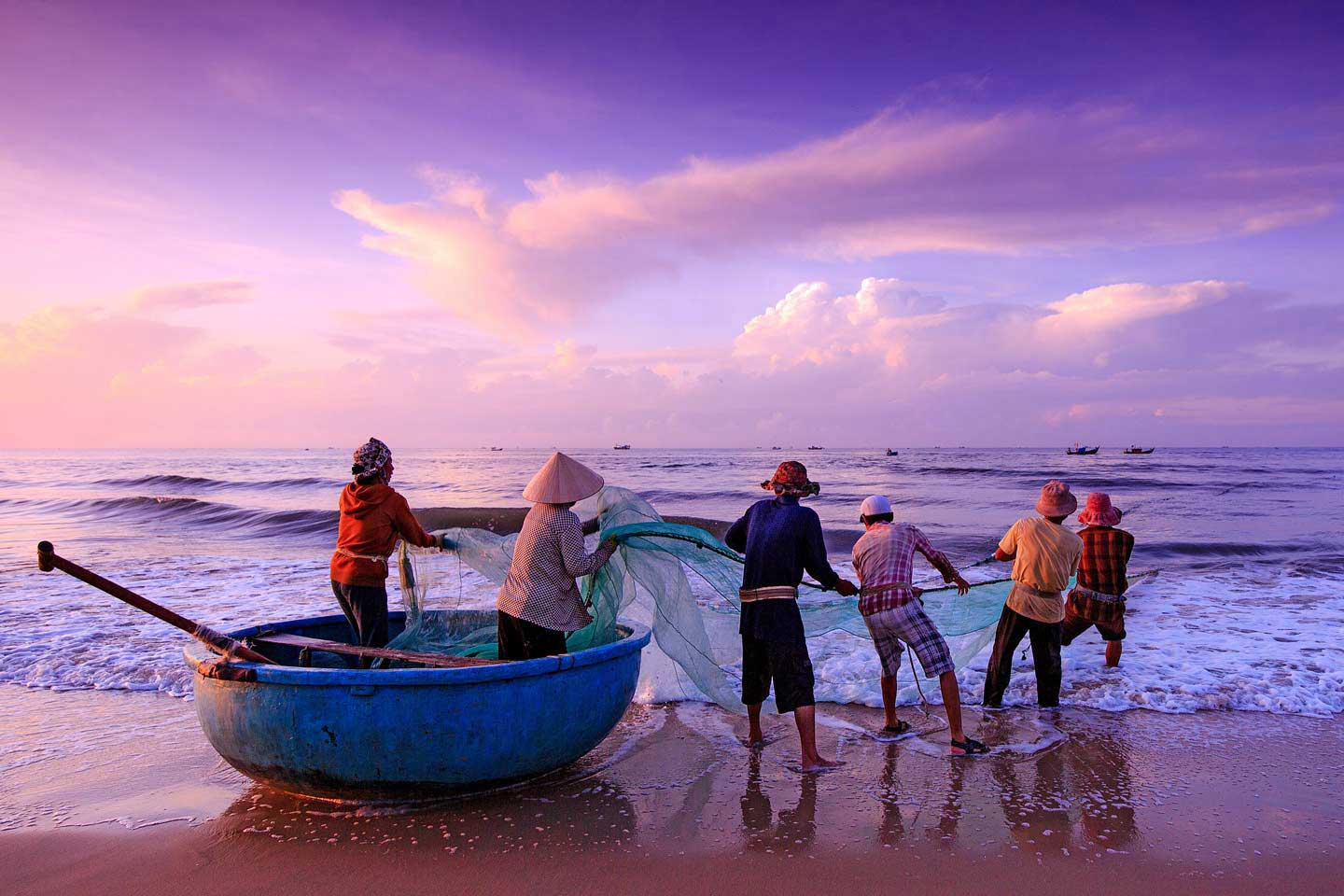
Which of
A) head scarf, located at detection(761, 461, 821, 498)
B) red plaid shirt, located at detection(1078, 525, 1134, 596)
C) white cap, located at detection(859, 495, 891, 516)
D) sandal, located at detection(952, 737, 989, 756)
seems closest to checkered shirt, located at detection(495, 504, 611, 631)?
head scarf, located at detection(761, 461, 821, 498)

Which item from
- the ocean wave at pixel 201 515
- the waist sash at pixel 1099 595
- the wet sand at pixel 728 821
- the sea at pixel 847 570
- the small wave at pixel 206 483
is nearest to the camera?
the wet sand at pixel 728 821

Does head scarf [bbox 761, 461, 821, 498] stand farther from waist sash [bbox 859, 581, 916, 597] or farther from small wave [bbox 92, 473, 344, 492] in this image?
small wave [bbox 92, 473, 344, 492]

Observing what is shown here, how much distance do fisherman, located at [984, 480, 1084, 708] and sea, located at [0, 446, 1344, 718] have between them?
0.41 m

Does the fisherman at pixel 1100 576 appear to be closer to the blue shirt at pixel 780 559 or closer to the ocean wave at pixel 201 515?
the blue shirt at pixel 780 559

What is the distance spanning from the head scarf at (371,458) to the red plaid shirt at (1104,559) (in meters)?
5.02

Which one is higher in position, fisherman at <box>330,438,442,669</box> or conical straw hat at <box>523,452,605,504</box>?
conical straw hat at <box>523,452,605,504</box>

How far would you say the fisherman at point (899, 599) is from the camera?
4812 mm

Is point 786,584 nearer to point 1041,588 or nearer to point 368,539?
point 1041,588

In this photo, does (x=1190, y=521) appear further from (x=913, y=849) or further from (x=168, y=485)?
(x=168, y=485)

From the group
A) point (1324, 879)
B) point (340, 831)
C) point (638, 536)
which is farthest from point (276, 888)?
point (1324, 879)

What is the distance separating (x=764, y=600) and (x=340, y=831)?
242 centimetres

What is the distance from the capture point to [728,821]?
3838 mm

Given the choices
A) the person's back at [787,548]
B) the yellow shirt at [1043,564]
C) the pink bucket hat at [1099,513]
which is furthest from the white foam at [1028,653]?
the person's back at [787,548]

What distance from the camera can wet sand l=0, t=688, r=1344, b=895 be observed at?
11.0 ft
